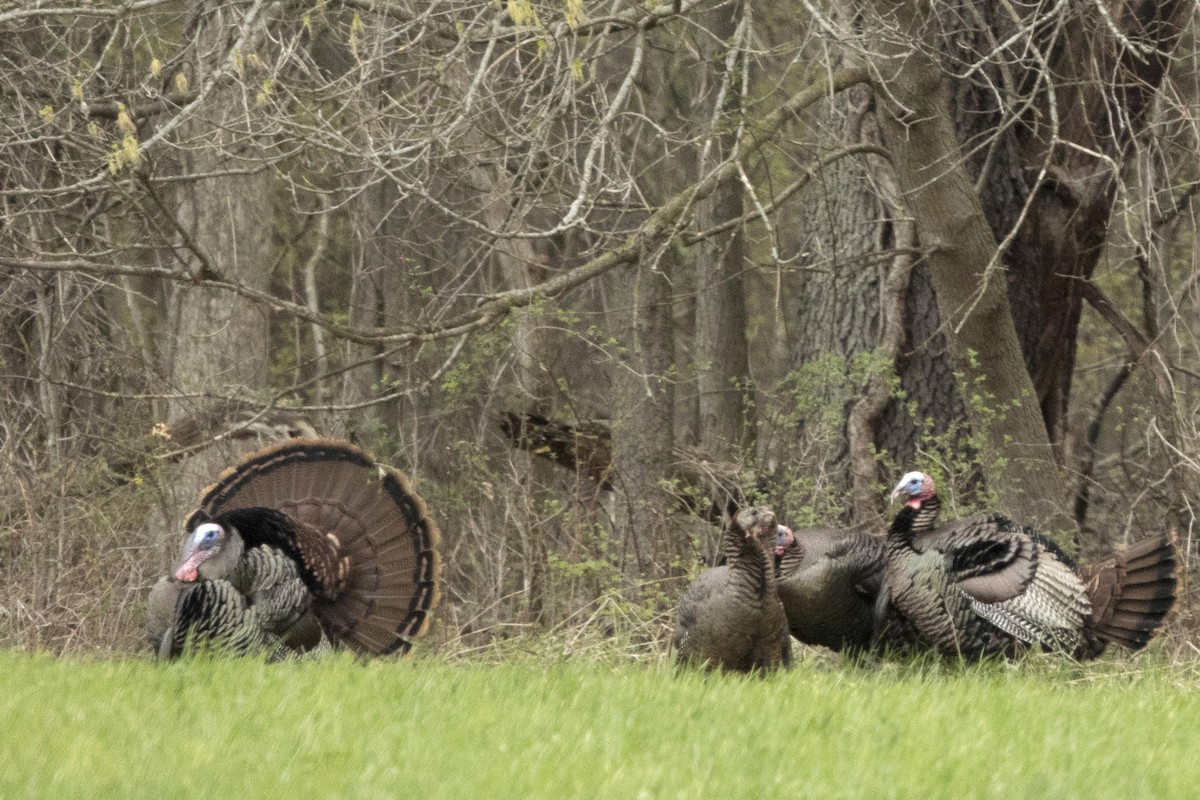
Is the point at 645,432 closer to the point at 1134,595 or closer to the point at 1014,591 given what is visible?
the point at 1014,591

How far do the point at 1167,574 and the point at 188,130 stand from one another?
6.82 m

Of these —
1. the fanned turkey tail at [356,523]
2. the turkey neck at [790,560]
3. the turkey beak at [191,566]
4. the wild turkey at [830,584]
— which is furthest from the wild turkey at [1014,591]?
the turkey beak at [191,566]

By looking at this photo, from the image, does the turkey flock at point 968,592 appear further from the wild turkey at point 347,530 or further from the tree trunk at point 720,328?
the tree trunk at point 720,328

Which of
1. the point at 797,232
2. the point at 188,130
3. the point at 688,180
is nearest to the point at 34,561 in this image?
the point at 188,130

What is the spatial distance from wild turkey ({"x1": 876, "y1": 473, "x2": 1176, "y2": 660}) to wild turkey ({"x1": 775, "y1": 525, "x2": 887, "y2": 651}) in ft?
0.45

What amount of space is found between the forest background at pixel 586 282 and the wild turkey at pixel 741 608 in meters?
1.40

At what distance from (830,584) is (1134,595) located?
1408mm

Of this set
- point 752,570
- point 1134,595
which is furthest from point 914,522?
point 752,570

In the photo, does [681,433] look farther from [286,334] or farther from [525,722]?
[525,722]

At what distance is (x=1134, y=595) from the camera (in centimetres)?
713

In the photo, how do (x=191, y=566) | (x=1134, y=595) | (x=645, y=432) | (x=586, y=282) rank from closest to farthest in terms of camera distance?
(x=191, y=566) < (x=1134, y=595) < (x=586, y=282) < (x=645, y=432)

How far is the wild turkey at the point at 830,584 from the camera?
23.1 ft

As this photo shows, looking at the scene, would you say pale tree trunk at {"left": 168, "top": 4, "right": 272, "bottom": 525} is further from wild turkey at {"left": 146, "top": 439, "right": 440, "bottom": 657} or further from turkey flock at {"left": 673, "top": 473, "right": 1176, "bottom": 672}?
turkey flock at {"left": 673, "top": 473, "right": 1176, "bottom": 672}

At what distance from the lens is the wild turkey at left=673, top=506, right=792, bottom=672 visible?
20.8ft
